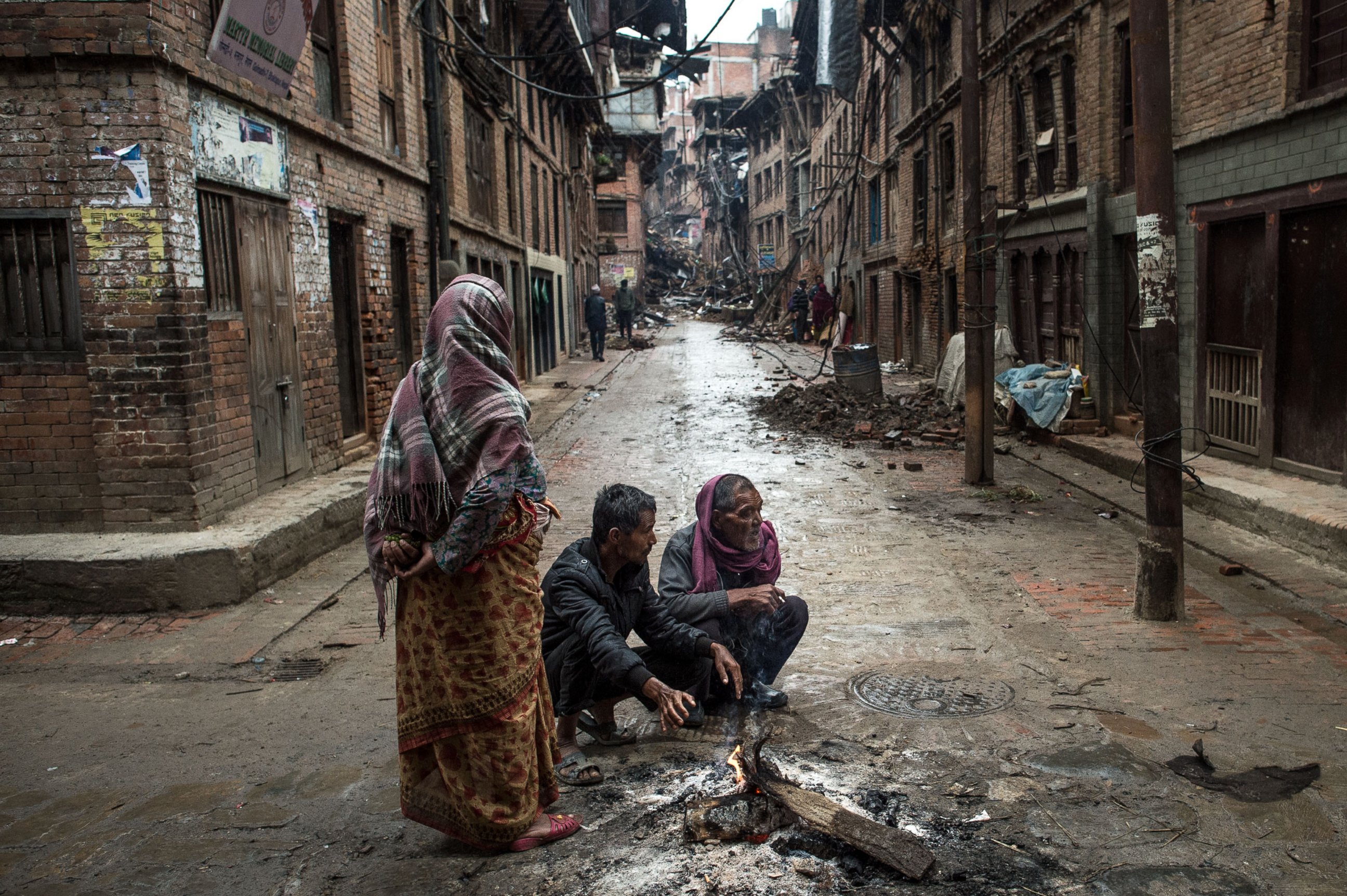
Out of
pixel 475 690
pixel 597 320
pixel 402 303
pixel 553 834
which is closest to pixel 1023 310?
pixel 402 303

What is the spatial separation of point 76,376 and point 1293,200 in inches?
364

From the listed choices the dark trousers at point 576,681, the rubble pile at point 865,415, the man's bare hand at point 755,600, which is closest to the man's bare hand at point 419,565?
the dark trousers at point 576,681

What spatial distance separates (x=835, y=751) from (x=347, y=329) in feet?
26.3

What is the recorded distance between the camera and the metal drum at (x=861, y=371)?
53.1 ft

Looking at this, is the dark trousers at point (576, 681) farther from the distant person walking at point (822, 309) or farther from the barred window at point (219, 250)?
the distant person walking at point (822, 309)

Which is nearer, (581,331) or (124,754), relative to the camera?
(124,754)

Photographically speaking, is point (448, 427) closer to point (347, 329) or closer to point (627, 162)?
point (347, 329)

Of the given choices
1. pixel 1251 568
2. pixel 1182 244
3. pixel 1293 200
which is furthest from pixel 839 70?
pixel 1251 568

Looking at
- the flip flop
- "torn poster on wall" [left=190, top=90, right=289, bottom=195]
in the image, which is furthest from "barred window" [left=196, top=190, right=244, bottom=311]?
the flip flop

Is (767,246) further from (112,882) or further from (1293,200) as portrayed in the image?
(112,882)

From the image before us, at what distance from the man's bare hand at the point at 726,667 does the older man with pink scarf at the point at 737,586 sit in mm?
180

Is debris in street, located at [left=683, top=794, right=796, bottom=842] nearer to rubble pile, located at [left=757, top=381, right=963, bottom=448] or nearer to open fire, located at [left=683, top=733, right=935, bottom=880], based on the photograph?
open fire, located at [left=683, top=733, right=935, bottom=880]

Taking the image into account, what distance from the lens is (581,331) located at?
35.2 meters

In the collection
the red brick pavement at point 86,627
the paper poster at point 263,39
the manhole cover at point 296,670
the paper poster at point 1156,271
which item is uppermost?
the paper poster at point 263,39
